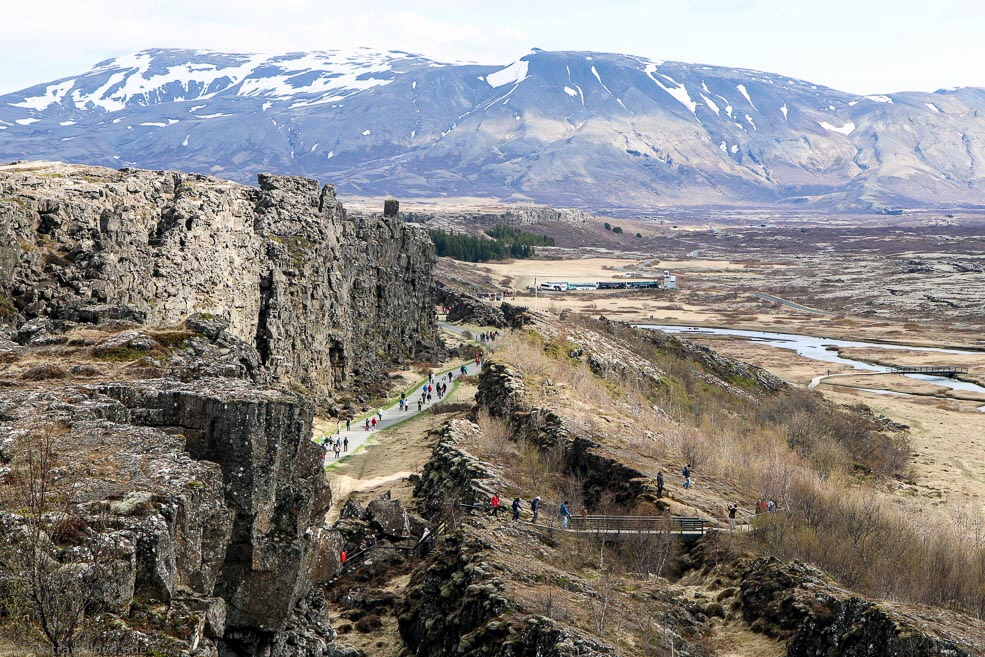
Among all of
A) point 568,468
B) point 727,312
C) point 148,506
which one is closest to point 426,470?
point 568,468

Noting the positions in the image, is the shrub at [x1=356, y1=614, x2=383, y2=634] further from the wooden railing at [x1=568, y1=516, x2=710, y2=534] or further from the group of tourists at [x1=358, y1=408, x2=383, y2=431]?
the group of tourists at [x1=358, y1=408, x2=383, y2=431]

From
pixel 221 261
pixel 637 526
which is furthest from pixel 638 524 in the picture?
pixel 221 261

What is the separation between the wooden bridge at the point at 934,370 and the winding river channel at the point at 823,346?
2.44ft

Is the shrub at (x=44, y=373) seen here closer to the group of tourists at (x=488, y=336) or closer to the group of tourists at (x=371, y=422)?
the group of tourists at (x=371, y=422)

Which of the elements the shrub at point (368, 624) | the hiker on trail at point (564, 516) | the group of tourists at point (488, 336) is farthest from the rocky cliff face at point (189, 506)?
the group of tourists at point (488, 336)

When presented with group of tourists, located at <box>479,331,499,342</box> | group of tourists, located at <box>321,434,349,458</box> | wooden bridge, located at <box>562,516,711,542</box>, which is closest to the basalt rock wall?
wooden bridge, located at <box>562,516,711,542</box>

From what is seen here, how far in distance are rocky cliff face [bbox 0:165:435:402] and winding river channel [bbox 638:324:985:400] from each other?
48976 mm

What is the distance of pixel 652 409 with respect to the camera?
197ft

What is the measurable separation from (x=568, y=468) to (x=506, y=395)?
449 inches

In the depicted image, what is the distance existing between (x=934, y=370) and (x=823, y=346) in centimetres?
2152

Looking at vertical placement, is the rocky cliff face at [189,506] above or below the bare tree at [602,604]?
above

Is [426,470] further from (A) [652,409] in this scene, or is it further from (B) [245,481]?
(B) [245,481]

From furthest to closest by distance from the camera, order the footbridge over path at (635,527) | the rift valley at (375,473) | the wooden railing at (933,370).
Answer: the wooden railing at (933,370) → the footbridge over path at (635,527) → the rift valley at (375,473)

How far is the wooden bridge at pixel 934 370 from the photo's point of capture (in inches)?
3812
